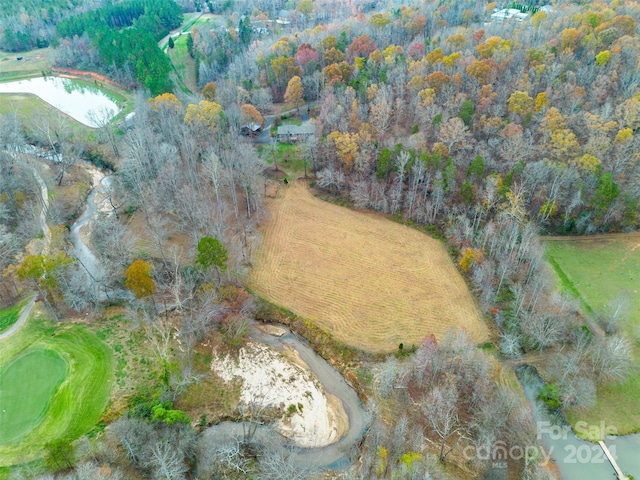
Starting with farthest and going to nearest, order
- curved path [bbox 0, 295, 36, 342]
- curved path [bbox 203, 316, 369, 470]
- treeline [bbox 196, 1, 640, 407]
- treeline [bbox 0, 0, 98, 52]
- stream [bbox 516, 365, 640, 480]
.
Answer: treeline [bbox 0, 0, 98, 52]
treeline [bbox 196, 1, 640, 407]
curved path [bbox 0, 295, 36, 342]
curved path [bbox 203, 316, 369, 470]
stream [bbox 516, 365, 640, 480]

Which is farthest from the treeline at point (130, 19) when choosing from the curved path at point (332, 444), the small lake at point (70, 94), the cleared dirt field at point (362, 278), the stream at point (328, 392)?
the curved path at point (332, 444)

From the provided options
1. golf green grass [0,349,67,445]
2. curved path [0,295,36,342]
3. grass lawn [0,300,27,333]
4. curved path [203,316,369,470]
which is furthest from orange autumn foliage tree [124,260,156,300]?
curved path [203,316,369,470]

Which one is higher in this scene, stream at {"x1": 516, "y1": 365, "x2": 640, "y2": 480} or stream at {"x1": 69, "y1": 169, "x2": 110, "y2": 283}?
stream at {"x1": 69, "y1": 169, "x2": 110, "y2": 283}

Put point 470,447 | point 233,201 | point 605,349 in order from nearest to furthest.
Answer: point 470,447 < point 605,349 < point 233,201

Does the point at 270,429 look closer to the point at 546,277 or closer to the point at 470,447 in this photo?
the point at 470,447

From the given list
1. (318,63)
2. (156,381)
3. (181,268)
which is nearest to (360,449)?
(156,381)

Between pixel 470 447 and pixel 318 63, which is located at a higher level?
pixel 318 63

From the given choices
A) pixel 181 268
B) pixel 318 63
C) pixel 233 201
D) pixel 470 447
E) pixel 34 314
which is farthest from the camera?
pixel 318 63

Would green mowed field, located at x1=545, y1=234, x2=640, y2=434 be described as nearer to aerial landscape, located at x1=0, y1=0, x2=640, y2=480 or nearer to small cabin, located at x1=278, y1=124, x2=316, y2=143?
aerial landscape, located at x1=0, y1=0, x2=640, y2=480
